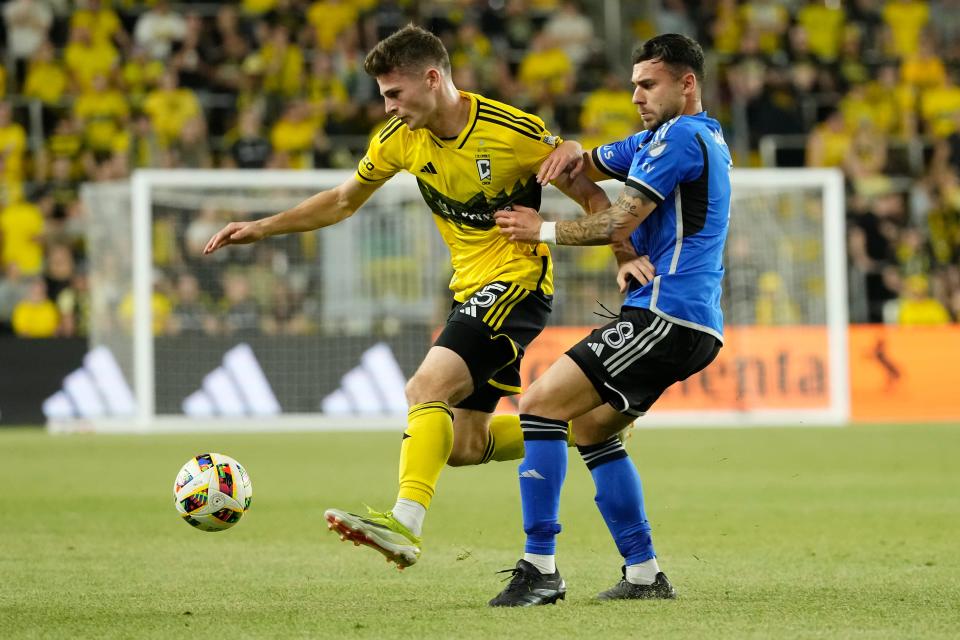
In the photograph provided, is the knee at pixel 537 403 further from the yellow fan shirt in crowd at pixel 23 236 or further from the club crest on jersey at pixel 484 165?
the yellow fan shirt in crowd at pixel 23 236

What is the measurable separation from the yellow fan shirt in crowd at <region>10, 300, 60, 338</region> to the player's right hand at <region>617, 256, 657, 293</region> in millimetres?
13459

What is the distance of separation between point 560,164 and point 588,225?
415 mm

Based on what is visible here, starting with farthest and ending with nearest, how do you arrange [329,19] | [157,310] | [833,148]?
[329,19]
[833,148]
[157,310]

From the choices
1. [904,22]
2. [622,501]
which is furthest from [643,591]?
[904,22]

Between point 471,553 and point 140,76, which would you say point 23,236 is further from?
point 471,553

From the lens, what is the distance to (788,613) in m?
5.51

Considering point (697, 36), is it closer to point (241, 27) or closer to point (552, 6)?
point (552, 6)

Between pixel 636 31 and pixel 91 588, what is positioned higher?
pixel 636 31

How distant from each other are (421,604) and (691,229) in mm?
1748

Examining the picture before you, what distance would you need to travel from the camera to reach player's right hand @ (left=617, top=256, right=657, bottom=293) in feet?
19.2

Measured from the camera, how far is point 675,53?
5898 millimetres

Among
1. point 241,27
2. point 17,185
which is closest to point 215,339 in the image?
point 17,185

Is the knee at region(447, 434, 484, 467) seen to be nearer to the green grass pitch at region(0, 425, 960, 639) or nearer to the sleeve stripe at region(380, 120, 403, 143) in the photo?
the green grass pitch at region(0, 425, 960, 639)

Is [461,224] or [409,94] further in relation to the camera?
[461,224]
